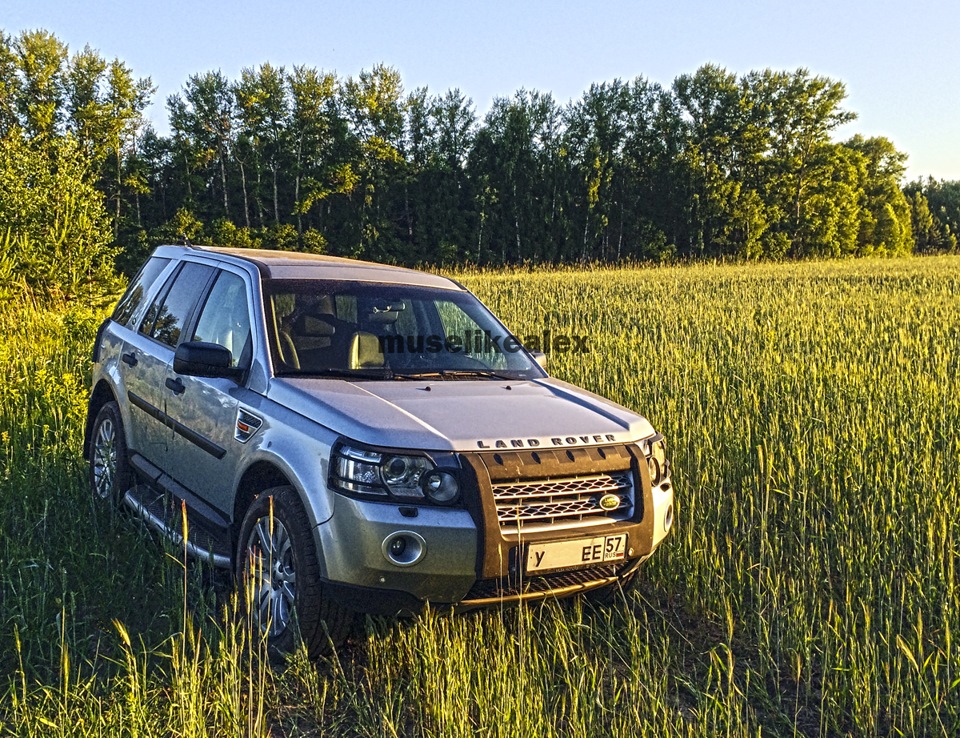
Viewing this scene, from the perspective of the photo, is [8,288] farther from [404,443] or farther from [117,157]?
[117,157]

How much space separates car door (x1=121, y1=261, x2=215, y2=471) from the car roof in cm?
24

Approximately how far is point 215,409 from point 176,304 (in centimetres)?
150

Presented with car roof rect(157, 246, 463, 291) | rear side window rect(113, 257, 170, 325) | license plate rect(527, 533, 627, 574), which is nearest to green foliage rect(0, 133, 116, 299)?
rear side window rect(113, 257, 170, 325)

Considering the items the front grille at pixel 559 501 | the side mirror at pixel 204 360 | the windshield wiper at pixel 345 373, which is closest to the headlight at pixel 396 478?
the front grille at pixel 559 501

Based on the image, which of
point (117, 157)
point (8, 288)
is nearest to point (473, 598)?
point (8, 288)

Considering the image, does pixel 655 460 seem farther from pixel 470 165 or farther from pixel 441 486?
pixel 470 165

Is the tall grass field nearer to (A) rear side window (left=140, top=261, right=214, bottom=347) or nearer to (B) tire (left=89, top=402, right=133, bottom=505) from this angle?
(B) tire (left=89, top=402, right=133, bottom=505)

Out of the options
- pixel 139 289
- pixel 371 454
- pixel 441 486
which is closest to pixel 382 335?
pixel 371 454

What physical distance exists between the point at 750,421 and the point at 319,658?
13.5 ft

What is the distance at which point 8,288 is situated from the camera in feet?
48.4

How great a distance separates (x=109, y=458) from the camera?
19.3ft

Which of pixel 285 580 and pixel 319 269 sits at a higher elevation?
pixel 319 269

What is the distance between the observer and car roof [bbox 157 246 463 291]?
16.2ft

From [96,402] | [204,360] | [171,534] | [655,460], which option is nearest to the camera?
[655,460]
